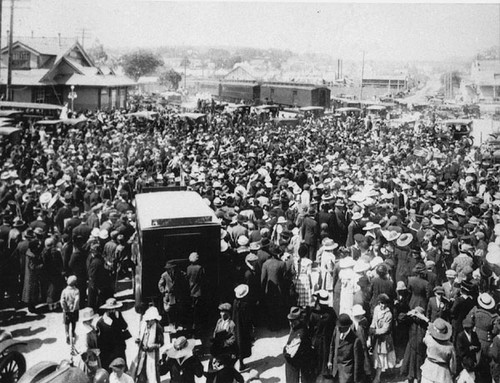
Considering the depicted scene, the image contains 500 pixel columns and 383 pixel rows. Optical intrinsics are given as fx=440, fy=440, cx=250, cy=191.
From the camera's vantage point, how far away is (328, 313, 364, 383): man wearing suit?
17.9 feet

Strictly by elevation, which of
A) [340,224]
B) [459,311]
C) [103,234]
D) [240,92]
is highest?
[240,92]

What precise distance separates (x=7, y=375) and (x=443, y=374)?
5365 millimetres

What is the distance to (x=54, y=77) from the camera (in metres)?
31.4

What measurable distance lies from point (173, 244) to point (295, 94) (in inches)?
1575

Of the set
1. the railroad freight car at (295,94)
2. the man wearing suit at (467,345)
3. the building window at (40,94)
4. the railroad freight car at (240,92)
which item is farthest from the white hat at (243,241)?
the railroad freight car at (240,92)

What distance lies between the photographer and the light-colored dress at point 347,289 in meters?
6.99

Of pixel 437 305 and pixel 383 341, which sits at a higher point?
pixel 437 305

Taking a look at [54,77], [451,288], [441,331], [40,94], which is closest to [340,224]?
[451,288]

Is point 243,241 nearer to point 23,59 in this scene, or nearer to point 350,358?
point 350,358

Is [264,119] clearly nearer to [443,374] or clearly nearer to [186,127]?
[186,127]

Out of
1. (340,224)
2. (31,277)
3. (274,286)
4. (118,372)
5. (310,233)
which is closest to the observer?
(118,372)

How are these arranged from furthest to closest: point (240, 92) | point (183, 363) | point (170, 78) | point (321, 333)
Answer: point (170, 78) → point (240, 92) → point (321, 333) → point (183, 363)

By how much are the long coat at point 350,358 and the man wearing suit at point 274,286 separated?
6.53ft

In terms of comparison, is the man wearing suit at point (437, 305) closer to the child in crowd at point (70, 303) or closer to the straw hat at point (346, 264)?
the straw hat at point (346, 264)
